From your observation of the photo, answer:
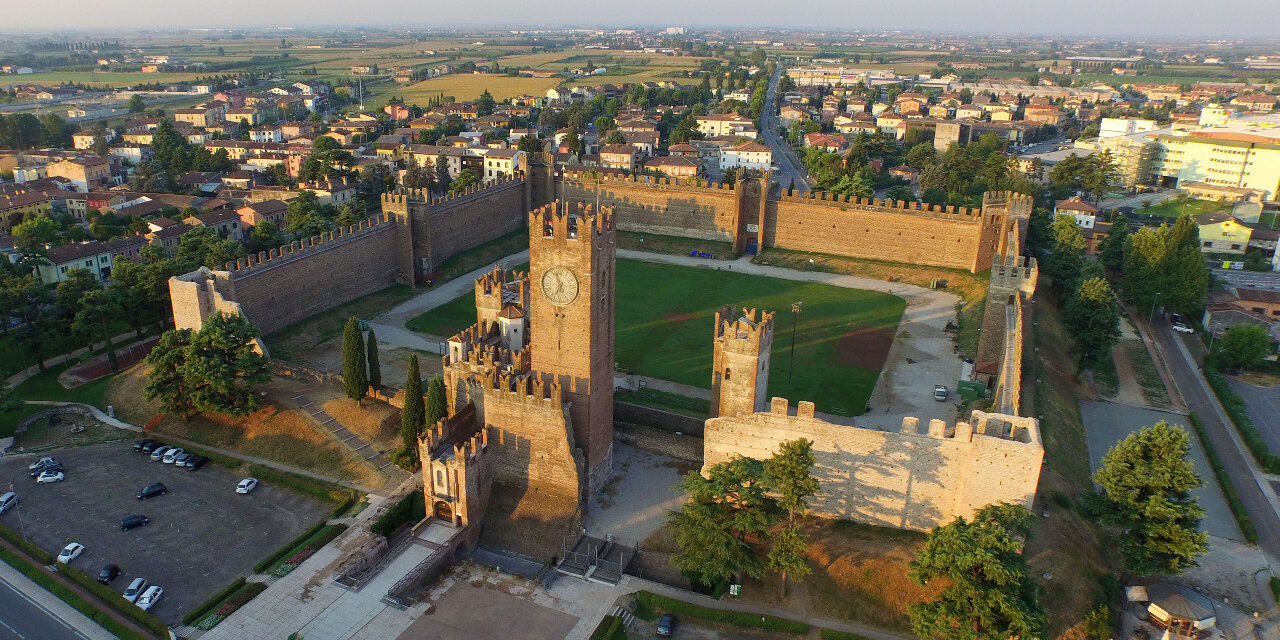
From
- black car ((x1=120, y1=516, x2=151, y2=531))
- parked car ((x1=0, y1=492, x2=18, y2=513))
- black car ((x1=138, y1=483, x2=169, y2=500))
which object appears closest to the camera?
black car ((x1=120, y1=516, x2=151, y2=531))

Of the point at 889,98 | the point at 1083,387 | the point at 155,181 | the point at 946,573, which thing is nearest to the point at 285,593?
the point at 946,573

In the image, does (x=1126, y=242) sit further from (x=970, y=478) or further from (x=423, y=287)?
(x=423, y=287)

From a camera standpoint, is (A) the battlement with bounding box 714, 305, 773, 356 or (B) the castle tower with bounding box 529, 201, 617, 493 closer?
(B) the castle tower with bounding box 529, 201, 617, 493

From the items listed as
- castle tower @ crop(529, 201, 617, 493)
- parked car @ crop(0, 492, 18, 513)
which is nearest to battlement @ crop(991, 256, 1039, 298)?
castle tower @ crop(529, 201, 617, 493)

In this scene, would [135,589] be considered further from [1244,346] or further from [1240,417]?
[1244,346]

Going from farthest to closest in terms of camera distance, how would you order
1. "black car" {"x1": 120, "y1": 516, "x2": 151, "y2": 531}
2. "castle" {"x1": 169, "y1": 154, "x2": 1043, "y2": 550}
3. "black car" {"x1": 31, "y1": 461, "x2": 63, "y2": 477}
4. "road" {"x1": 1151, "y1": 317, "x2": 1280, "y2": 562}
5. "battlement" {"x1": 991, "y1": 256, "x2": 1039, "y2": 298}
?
"battlement" {"x1": 991, "y1": 256, "x2": 1039, "y2": 298}
"black car" {"x1": 31, "y1": 461, "x2": 63, "y2": 477}
"road" {"x1": 1151, "y1": 317, "x2": 1280, "y2": 562}
"black car" {"x1": 120, "y1": 516, "x2": 151, "y2": 531}
"castle" {"x1": 169, "y1": 154, "x2": 1043, "y2": 550}

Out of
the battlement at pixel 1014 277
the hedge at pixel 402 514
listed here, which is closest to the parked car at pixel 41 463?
the hedge at pixel 402 514

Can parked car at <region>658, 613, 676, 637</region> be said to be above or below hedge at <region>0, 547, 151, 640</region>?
above

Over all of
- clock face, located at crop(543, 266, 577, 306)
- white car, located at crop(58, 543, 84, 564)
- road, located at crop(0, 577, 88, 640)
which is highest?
clock face, located at crop(543, 266, 577, 306)

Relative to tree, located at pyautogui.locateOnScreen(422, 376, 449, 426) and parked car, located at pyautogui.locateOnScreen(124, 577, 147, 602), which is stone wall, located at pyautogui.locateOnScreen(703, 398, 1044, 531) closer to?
tree, located at pyautogui.locateOnScreen(422, 376, 449, 426)
